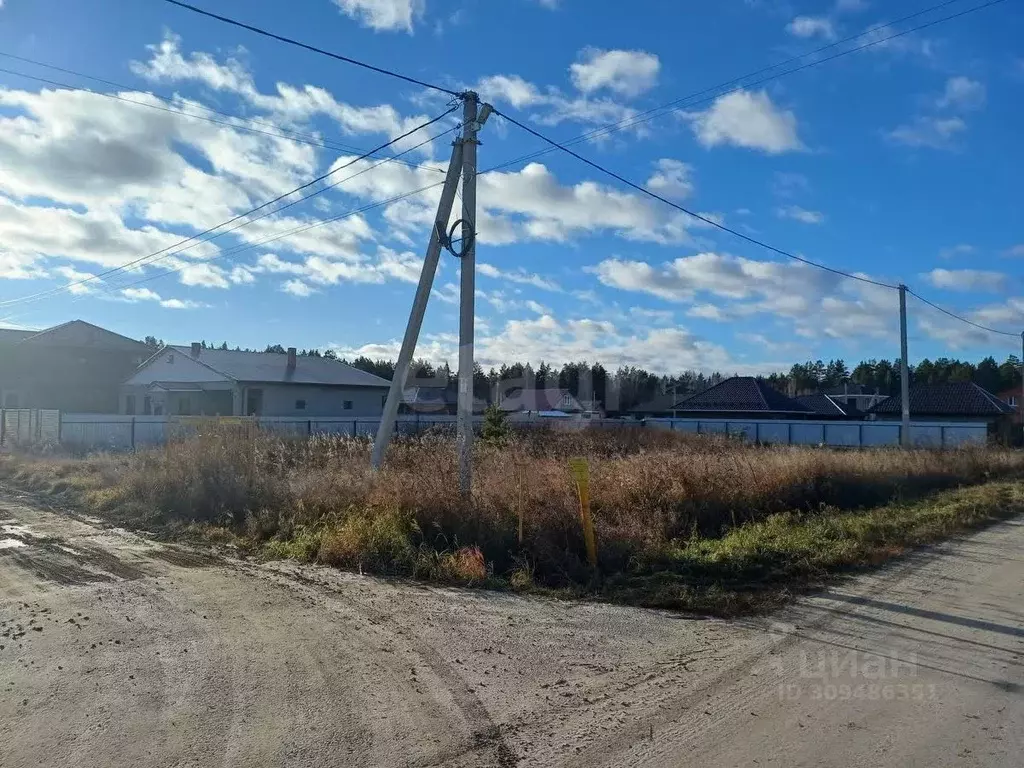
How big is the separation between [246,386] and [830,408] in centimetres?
4324

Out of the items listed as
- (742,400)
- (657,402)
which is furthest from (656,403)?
(742,400)

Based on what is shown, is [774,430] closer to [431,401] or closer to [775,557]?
[431,401]

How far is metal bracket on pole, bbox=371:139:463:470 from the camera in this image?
12.1 meters

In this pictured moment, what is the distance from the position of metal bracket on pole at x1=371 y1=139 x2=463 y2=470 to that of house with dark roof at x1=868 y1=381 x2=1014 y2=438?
43.6 meters

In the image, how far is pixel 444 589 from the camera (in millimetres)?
7637

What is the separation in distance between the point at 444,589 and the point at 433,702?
2.98 m

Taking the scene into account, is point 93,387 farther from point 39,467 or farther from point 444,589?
point 444,589

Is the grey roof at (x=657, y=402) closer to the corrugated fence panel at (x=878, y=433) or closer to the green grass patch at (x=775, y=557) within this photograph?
the corrugated fence panel at (x=878, y=433)

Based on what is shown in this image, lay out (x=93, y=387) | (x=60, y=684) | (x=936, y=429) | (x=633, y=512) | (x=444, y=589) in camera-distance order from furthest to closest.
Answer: (x=93, y=387)
(x=936, y=429)
(x=633, y=512)
(x=444, y=589)
(x=60, y=684)

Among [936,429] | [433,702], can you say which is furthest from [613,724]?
[936,429]

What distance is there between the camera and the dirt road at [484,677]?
4043mm

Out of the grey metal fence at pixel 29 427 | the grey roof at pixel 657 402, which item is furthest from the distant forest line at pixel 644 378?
the grey metal fence at pixel 29 427

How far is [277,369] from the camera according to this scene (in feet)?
131

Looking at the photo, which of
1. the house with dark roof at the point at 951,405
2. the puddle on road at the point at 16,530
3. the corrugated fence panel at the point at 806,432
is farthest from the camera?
the house with dark roof at the point at 951,405
